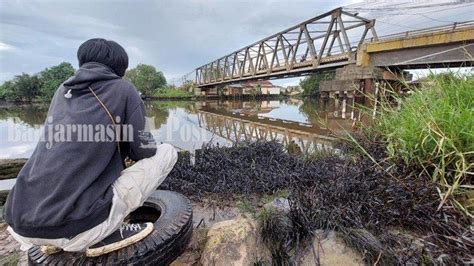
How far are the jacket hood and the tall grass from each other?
2058 mm

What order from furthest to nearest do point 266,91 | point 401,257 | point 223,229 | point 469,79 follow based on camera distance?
1. point 266,91
2. point 469,79
3. point 223,229
4. point 401,257

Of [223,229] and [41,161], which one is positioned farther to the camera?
[223,229]

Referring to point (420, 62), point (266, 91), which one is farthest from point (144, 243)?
point (266, 91)

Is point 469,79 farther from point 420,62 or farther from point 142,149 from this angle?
point 420,62

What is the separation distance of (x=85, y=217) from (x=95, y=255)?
28cm

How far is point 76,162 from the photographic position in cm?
123

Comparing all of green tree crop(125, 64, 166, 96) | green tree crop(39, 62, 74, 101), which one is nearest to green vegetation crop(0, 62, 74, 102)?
green tree crop(39, 62, 74, 101)

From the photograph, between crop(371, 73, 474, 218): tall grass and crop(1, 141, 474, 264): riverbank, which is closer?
crop(1, 141, 474, 264): riverbank

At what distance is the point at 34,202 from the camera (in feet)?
3.93

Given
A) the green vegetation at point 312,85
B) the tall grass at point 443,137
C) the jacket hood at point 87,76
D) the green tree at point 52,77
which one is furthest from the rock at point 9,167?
the green vegetation at point 312,85

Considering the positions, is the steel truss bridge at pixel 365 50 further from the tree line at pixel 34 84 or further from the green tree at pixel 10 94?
the green tree at pixel 10 94

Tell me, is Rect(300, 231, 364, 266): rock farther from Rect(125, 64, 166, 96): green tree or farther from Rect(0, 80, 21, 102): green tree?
Rect(125, 64, 166, 96): green tree

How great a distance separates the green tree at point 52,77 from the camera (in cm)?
2707

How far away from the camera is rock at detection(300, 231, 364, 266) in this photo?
1503 mm
